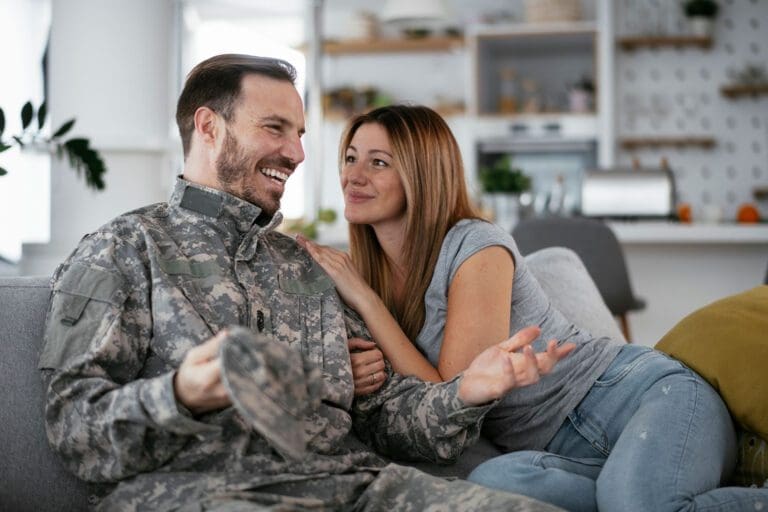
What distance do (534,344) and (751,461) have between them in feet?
1.61

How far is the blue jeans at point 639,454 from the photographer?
5.38 ft

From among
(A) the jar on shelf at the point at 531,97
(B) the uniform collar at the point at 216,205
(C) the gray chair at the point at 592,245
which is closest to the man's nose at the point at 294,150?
(B) the uniform collar at the point at 216,205

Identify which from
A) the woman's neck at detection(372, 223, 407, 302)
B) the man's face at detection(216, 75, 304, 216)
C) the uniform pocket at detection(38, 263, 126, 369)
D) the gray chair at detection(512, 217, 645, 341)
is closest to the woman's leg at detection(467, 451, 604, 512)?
the woman's neck at detection(372, 223, 407, 302)

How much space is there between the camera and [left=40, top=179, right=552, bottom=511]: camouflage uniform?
141 centimetres

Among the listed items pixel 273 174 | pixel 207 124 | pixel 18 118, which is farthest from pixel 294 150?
pixel 18 118

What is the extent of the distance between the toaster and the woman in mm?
3095

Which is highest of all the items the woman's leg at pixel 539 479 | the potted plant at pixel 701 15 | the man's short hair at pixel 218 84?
the potted plant at pixel 701 15

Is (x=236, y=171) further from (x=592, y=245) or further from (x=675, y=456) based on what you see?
(x=592, y=245)

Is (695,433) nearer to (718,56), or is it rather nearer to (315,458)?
(315,458)

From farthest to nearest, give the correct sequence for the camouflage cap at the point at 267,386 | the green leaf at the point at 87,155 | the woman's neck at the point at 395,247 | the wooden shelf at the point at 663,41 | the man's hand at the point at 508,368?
the wooden shelf at the point at 663,41
the green leaf at the point at 87,155
the woman's neck at the point at 395,247
the man's hand at the point at 508,368
the camouflage cap at the point at 267,386

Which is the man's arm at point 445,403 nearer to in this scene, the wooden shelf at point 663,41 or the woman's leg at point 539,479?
the woman's leg at point 539,479

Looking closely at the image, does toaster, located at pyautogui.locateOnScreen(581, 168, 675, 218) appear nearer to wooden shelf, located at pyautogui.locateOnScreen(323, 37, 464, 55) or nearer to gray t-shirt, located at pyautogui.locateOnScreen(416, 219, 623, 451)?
gray t-shirt, located at pyautogui.locateOnScreen(416, 219, 623, 451)

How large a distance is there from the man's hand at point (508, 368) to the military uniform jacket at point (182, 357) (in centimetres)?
6

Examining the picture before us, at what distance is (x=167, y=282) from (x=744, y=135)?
7.08 m
